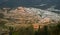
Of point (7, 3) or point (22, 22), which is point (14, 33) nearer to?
point (22, 22)

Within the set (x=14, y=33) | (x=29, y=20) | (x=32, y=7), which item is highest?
(x=32, y=7)

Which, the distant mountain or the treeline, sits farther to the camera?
the distant mountain

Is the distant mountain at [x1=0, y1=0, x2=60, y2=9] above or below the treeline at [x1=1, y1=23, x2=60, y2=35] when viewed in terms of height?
above

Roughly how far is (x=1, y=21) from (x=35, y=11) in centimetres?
74

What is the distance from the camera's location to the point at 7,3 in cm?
367

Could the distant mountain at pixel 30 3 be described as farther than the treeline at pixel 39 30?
Yes

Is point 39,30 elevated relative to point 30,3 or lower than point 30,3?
lower

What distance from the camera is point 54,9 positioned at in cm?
365

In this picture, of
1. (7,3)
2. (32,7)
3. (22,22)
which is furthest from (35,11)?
(7,3)

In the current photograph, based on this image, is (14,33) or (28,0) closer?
(14,33)

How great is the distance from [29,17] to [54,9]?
1.87ft

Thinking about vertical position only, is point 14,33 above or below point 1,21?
below

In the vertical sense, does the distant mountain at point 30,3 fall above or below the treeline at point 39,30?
above

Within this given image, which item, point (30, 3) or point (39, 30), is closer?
point (39, 30)
